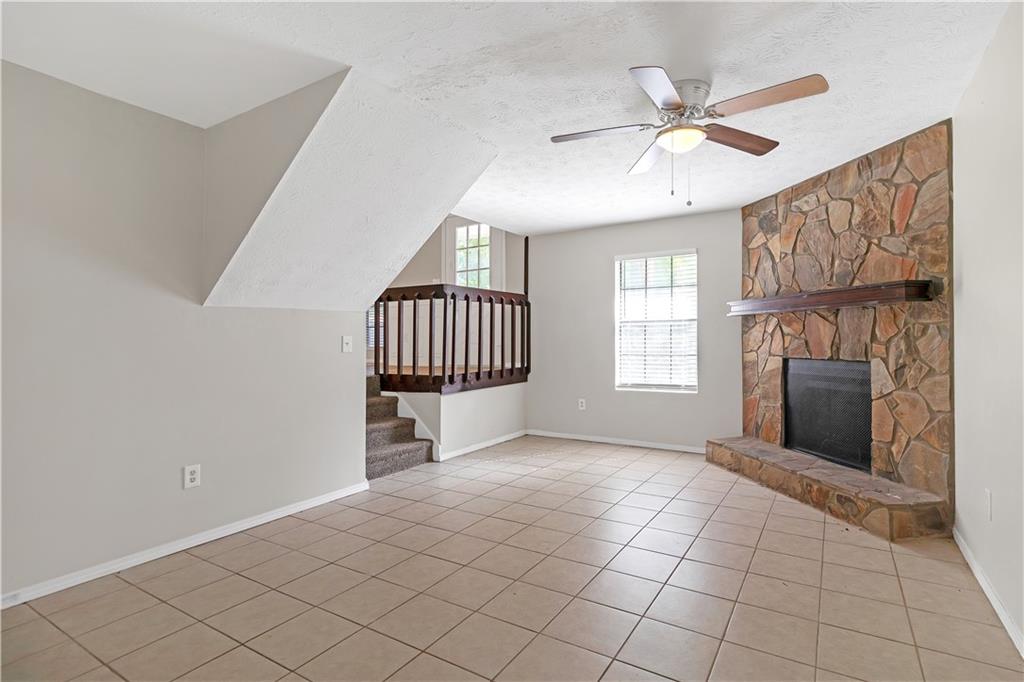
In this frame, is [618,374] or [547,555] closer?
[547,555]

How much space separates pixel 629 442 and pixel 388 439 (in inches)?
103

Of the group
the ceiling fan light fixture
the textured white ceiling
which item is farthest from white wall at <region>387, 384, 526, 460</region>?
the ceiling fan light fixture

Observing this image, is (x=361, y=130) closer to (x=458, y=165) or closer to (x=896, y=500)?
(x=458, y=165)

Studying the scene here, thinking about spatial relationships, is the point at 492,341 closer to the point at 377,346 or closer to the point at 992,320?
the point at 377,346

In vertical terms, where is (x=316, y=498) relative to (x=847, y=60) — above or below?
below

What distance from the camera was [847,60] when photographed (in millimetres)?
2535

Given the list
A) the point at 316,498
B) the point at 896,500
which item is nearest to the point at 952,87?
the point at 896,500

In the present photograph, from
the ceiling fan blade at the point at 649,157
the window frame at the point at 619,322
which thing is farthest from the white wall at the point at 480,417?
the ceiling fan blade at the point at 649,157

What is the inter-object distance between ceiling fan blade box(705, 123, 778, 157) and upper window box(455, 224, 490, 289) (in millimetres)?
4437

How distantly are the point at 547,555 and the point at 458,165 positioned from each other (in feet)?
8.35

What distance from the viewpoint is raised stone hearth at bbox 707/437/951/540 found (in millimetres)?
3137

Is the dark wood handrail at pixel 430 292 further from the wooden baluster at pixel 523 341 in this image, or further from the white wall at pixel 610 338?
the white wall at pixel 610 338

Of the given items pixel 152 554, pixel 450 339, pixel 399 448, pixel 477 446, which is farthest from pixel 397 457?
pixel 152 554

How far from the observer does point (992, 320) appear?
2.46m
